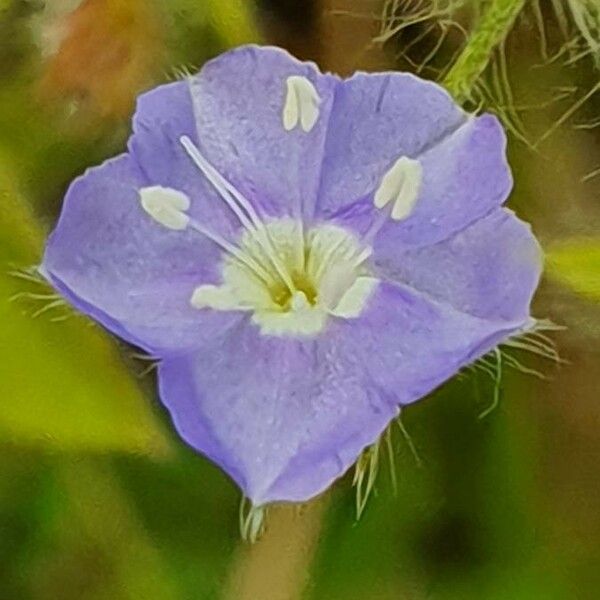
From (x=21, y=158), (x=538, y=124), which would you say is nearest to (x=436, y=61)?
(x=538, y=124)

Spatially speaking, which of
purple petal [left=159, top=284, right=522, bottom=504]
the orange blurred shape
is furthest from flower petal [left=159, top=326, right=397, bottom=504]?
the orange blurred shape

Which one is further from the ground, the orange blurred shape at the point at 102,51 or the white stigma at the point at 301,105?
the orange blurred shape at the point at 102,51

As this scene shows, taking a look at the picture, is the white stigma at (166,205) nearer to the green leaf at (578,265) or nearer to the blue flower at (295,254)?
the blue flower at (295,254)

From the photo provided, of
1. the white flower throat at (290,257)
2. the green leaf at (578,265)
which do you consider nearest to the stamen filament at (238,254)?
the white flower throat at (290,257)

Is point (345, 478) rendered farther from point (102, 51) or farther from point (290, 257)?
point (102, 51)

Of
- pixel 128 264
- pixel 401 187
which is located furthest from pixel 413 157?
pixel 128 264

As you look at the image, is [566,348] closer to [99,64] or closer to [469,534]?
[469,534]

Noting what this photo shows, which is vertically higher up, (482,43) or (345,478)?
(482,43)
